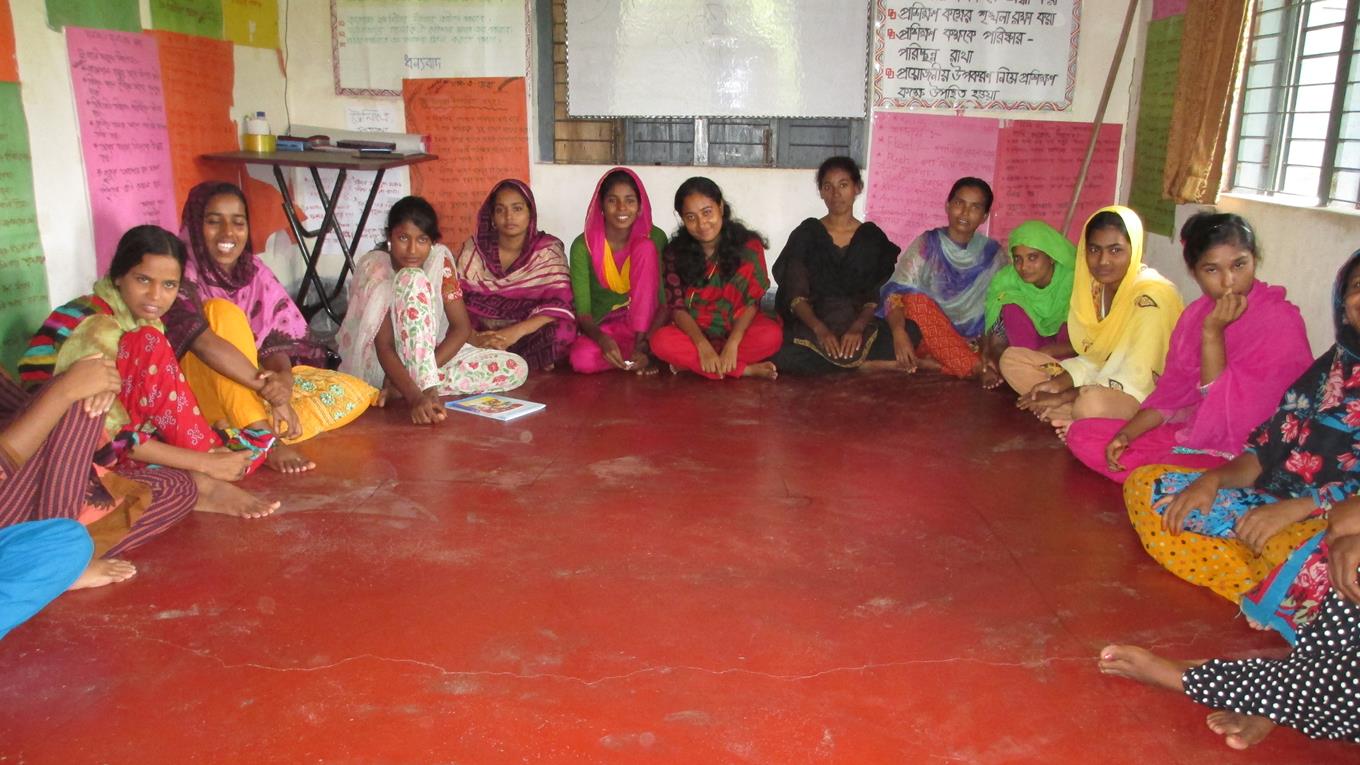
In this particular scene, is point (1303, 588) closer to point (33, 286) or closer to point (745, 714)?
point (745, 714)

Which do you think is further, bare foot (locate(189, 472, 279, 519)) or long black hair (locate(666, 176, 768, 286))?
long black hair (locate(666, 176, 768, 286))

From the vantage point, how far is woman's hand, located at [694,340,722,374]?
4.10m

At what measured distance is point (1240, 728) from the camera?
171 cm

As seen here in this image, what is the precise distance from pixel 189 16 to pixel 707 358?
104 inches

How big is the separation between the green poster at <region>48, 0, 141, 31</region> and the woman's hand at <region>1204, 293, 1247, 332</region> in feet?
12.0

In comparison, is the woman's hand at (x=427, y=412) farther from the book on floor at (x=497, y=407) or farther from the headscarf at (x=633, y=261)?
the headscarf at (x=633, y=261)

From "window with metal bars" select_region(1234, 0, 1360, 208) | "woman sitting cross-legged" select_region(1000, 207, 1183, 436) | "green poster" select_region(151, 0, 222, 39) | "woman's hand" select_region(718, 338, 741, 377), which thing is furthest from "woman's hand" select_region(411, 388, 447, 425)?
"window with metal bars" select_region(1234, 0, 1360, 208)

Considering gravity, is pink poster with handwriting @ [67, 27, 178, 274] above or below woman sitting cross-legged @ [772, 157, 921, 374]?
above

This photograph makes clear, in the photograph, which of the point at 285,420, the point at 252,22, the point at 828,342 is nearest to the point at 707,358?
the point at 828,342

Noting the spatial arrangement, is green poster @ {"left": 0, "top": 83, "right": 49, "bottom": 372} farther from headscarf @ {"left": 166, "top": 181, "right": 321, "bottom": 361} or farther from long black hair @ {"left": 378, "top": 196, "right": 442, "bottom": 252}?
long black hair @ {"left": 378, "top": 196, "right": 442, "bottom": 252}

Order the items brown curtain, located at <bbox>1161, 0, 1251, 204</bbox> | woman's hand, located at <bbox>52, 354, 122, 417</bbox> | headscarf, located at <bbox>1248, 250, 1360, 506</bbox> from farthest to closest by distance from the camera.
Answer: brown curtain, located at <bbox>1161, 0, 1251, 204</bbox>
woman's hand, located at <bbox>52, 354, 122, 417</bbox>
headscarf, located at <bbox>1248, 250, 1360, 506</bbox>

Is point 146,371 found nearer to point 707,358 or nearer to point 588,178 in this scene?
point 707,358

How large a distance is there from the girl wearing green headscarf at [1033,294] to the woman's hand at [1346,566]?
2.09 metres

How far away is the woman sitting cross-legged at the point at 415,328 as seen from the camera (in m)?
3.63
